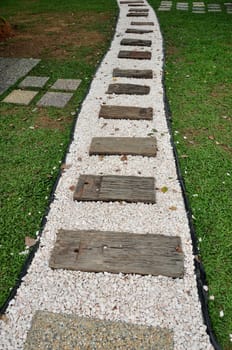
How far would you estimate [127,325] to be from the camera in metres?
2.40

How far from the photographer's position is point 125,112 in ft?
16.4

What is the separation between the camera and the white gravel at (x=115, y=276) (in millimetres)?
2447

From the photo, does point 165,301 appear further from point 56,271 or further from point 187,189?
point 187,189

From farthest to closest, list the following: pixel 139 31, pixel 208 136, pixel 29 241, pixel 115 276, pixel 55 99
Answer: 1. pixel 139 31
2. pixel 55 99
3. pixel 208 136
4. pixel 29 241
5. pixel 115 276

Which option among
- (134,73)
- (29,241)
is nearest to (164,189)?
(29,241)

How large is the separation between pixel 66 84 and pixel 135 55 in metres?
1.96

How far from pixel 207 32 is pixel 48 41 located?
A: 397 cm

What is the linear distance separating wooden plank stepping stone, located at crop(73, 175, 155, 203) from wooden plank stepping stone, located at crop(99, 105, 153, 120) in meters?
1.46

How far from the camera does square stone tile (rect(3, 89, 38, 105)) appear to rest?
17.5 feet

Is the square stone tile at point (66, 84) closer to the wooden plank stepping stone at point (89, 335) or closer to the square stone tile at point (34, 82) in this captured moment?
the square stone tile at point (34, 82)

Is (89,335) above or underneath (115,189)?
underneath

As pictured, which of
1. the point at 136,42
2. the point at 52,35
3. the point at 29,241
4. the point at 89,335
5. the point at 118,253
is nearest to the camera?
the point at 89,335

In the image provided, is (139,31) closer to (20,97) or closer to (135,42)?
(135,42)

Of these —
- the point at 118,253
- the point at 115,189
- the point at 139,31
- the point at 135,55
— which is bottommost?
the point at 118,253
